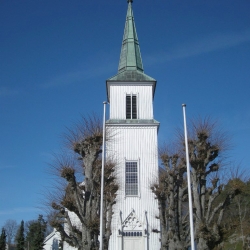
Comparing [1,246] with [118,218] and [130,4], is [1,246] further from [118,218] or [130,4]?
[130,4]

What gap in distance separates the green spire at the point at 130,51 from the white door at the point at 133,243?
1769 centimetres

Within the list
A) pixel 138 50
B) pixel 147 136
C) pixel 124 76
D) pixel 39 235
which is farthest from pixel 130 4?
pixel 39 235

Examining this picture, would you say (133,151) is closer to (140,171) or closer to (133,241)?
(140,171)

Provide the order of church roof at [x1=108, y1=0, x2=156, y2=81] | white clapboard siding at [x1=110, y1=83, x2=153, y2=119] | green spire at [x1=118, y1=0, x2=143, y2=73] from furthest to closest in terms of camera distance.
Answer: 1. green spire at [x1=118, y1=0, x2=143, y2=73]
2. church roof at [x1=108, y1=0, x2=156, y2=81]
3. white clapboard siding at [x1=110, y1=83, x2=153, y2=119]

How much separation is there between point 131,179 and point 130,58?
1374cm

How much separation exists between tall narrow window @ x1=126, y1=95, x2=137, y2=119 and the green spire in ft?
13.0

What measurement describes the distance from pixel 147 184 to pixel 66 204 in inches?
520

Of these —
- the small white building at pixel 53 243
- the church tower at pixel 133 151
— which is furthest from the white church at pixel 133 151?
the small white building at pixel 53 243

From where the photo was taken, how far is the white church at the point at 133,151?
30.7 metres

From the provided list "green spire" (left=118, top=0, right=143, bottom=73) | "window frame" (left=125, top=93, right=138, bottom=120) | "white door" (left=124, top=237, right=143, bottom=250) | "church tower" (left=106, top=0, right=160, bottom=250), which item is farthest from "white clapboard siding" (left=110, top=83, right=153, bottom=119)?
"white door" (left=124, top=237, right=143, bottom=250)

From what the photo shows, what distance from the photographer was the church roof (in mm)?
36841

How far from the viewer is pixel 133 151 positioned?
110 ft

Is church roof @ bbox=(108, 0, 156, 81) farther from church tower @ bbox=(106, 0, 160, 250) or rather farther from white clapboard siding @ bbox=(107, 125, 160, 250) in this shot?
white clapboard siding @ bbox=(107, 125, 160, 250)

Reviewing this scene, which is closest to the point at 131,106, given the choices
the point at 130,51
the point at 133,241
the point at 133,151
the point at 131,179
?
the point at 133,151
